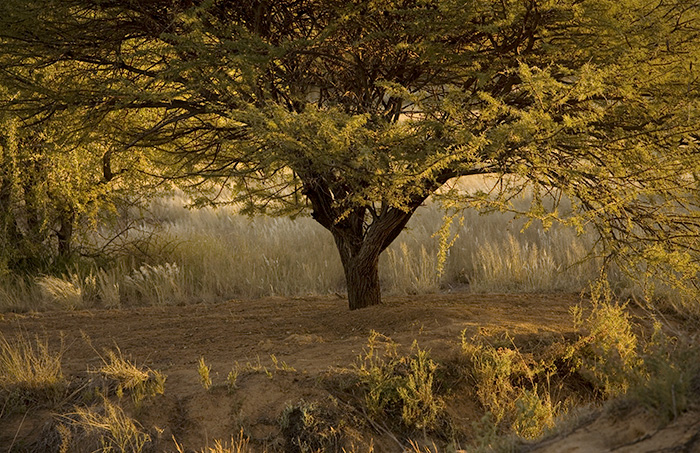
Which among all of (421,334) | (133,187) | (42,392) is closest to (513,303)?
(421,334)

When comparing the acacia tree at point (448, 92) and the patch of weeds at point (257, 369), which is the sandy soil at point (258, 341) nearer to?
the patch of weeds at point (257, 369)

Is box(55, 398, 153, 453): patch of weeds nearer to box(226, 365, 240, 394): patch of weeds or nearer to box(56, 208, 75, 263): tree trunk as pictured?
box(226, 365, 240, 394): patch of weeds

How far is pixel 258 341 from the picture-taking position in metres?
6.78

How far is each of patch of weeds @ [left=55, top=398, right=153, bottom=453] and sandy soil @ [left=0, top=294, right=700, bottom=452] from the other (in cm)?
14

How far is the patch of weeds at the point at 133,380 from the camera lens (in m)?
5.31

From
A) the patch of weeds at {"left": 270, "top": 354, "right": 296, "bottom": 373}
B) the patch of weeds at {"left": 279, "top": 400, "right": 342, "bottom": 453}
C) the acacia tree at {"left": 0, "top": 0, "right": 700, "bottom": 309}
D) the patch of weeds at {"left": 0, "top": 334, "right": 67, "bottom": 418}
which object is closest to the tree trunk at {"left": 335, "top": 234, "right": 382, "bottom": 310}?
the acacia tree at {"left": 0, "top": 0, "right": 700, "bottom": 309}

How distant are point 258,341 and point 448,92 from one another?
2.69 m

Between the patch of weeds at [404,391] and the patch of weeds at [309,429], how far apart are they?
331 millimetres

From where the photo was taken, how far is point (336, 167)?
5691 mm

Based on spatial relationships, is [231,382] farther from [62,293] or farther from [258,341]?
[62,293]

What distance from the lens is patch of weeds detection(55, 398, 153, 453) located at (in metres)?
4.83

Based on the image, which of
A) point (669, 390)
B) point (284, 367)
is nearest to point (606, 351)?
point (669, 390)

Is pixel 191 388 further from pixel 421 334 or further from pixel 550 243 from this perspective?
pixel 550 243

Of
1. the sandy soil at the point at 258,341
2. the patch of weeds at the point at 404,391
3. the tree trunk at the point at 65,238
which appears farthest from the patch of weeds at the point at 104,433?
the tree trunk at the point at 65,238
